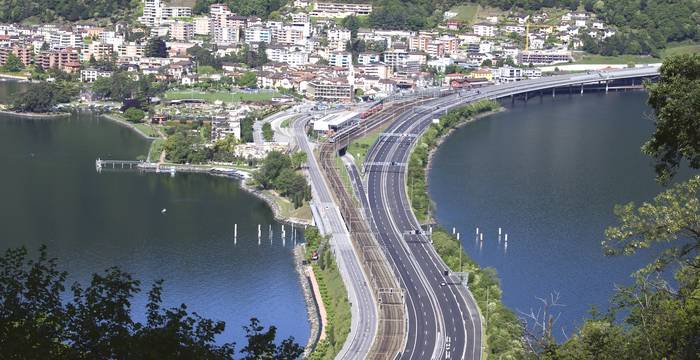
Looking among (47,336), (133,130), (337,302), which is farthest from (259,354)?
(133,130)

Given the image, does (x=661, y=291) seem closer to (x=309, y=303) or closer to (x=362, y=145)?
(x=309, y=303)

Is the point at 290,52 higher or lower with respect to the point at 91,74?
higher

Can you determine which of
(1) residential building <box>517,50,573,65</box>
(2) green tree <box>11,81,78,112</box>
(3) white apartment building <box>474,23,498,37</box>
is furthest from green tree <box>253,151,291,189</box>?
(3) white apartment building <box>474,23,498,37</box>

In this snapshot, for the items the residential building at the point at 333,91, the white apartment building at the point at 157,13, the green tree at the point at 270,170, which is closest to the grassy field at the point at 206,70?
the residential building at the point at 333,91

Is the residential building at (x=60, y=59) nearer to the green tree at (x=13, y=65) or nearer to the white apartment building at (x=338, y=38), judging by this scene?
the green tree at (x=13, y=65)

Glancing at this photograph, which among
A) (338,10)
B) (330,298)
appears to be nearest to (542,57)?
(338,10)

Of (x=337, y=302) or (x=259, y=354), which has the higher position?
(x=259, y=354)

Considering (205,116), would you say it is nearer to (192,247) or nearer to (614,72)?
(192,247)
